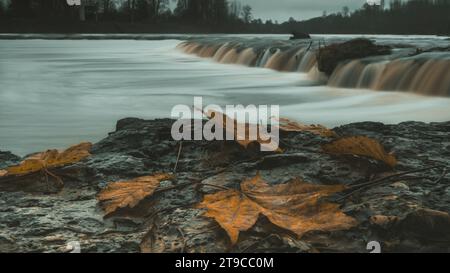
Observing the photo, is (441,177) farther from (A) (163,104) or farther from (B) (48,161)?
(A) (163,104)

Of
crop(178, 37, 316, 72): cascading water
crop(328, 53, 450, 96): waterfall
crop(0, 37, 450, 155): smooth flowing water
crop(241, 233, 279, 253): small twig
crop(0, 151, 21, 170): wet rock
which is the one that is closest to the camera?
crop(241, 233, 279, 253): small twig

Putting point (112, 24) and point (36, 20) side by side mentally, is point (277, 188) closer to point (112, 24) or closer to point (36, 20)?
point (36, 20)

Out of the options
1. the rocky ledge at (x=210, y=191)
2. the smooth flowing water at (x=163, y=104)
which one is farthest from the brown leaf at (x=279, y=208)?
the smooth flowing water at (x=163, y=104)

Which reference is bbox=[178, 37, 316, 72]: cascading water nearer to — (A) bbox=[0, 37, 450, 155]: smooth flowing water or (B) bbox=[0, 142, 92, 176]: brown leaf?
(A) bbox=[0, 37, 450, 155]: smooth flowing water

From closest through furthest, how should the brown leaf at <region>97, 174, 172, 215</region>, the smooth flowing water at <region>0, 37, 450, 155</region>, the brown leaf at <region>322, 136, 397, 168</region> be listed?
the brown leaf at <region>97, 174, 172, 215</region>, the brown leaf at <region>322, 136, 397, 168</region>, the smooth flowing water at <region>0, 37, 450, 155</region>

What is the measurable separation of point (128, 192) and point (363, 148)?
2.45ft

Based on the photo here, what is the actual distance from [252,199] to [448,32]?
33885 millimetres

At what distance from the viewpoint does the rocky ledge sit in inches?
46.8

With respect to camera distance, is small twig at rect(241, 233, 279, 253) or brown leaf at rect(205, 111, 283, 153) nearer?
small twig at rect(241, 233, 279, 253)

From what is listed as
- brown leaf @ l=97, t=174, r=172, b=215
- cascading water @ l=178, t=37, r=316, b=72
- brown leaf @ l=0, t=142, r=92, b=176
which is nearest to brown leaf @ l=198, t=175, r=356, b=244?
brown leaf @ l=97, t=174, r=172, b=215

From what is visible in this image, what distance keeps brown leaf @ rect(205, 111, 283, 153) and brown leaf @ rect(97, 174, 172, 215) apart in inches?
12.2

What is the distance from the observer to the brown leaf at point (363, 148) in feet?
5.30
